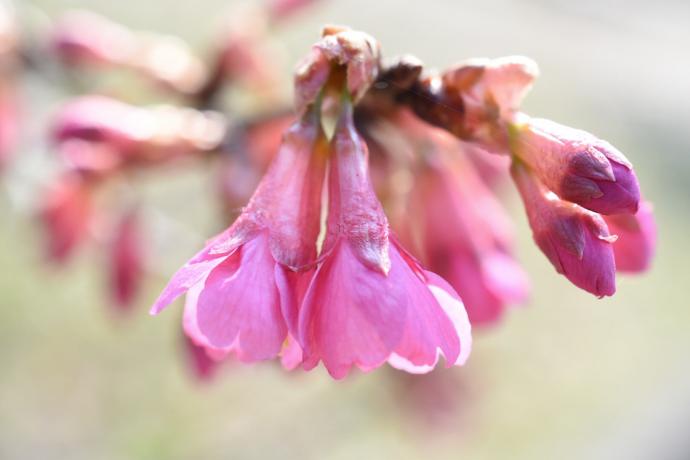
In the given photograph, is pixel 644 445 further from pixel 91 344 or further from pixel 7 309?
pixel 7 309

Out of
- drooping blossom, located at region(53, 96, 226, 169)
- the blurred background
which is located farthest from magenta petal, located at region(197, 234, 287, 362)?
the blurred background

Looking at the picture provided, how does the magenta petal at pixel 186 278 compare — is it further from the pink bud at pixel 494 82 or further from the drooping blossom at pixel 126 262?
the drooping blossom at pixel 126 262

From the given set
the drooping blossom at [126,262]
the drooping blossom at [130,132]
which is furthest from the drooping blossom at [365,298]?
the drooping blossom at [126,262]

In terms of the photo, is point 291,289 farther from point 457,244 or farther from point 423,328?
point 457,244

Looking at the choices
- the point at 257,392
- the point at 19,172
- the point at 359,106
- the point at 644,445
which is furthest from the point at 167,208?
the point at 359,106

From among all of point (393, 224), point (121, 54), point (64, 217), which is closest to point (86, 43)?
point (121, 54)

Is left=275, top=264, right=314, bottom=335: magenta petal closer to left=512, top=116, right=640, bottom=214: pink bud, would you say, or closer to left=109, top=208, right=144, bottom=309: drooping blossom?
left=512, top=116, right=640, bottom=214: pink bud
